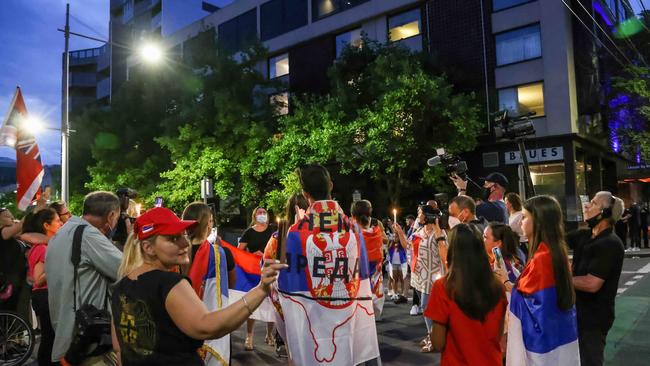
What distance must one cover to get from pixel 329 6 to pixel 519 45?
1120 centimetres

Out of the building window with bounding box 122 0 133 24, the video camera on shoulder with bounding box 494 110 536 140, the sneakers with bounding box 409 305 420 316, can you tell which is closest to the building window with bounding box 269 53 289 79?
the sneakers with bounding box 409 305 420 316

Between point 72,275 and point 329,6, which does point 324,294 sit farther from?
point 329,6

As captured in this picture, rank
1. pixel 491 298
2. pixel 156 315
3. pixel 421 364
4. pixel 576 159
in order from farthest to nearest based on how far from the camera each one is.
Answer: pixel 576 159 → pixel 421 364 → pixel 491 298 → pixel 156 315

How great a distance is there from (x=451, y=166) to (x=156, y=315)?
Answer: 4.74 m

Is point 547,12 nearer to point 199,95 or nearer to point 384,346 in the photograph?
point 199,95

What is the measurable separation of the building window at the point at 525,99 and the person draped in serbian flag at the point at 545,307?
2008 cm

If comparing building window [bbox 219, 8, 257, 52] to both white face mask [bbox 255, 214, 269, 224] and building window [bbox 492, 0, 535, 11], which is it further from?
white face mask [bbox 255, 214, 269, 224]

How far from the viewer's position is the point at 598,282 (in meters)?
3.65

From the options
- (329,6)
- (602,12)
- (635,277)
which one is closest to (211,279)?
(635,277)

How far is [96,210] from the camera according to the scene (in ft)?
12.3

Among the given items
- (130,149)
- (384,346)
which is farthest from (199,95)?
(384,346)

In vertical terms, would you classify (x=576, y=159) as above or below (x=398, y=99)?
below

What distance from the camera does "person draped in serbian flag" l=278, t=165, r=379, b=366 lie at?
12.1 feet

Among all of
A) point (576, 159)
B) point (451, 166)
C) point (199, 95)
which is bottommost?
point (451, 166)
